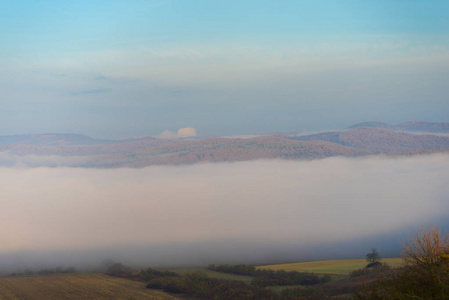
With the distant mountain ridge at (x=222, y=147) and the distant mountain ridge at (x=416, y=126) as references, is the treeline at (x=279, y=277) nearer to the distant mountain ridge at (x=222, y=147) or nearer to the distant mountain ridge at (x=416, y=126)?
the distant mountain ridge at (x=222, y=147)

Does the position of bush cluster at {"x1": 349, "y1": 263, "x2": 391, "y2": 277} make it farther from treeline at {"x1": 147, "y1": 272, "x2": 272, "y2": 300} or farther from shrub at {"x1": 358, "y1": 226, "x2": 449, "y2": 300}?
treeline at {"x1": 147, "y1": 272, "x2": 272, "y2": 300}

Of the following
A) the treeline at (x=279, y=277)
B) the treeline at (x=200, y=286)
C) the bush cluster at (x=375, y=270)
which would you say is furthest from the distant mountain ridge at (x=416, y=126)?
the bush cluster at (x=375, y=270)

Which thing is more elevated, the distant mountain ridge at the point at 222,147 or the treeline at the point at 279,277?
the distant mountain ridge at the point at 222,147

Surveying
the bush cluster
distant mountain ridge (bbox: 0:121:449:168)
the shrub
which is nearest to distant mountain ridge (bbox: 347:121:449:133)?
distant mountain ridge (bbox: 0:121:449:168)

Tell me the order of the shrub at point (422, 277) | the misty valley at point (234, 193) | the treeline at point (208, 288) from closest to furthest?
1. the shrub at point (422, 277)
2. the treeline at point (208, 288)
3. the misty valley at point (234, 193)

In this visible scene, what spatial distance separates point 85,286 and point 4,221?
114 m

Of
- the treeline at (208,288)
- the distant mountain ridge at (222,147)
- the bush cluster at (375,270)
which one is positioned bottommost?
the treeline at (208,288)

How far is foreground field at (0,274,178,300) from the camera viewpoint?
2103 inches

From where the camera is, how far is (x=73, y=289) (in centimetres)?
5791

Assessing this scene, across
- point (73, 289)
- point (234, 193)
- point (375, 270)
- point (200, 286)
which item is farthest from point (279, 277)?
point (234, 193)

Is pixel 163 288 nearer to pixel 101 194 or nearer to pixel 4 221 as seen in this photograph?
pixel 4 221

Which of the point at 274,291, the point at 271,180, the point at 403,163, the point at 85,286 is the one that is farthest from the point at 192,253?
the point at 403,163

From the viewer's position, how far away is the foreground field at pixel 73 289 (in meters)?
53.4

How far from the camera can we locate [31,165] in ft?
601
